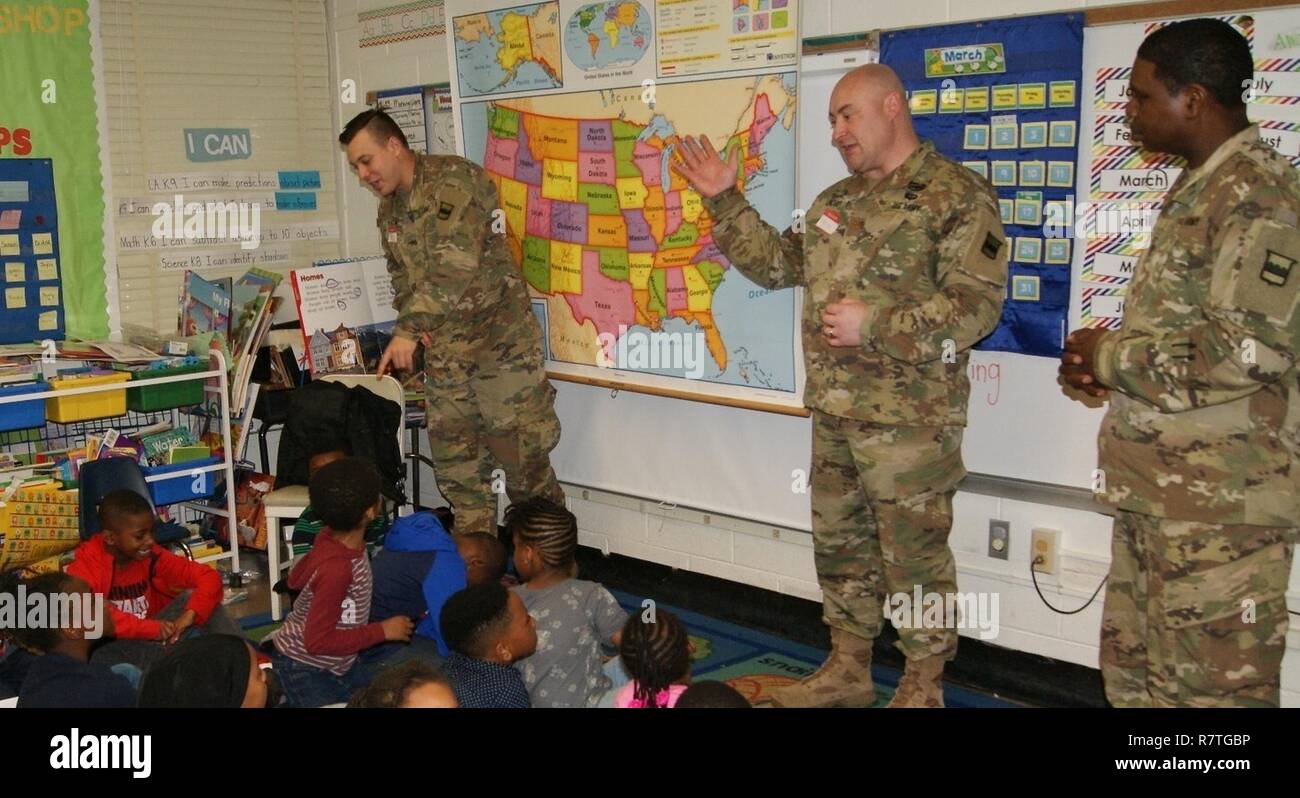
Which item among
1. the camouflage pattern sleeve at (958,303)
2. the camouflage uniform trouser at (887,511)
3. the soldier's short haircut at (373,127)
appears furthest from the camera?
the soldier's short haircut at (373,127)

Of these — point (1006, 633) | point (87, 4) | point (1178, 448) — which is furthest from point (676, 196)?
point (87, 4)

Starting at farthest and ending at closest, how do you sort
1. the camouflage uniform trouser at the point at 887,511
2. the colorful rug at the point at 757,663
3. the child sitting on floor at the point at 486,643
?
the colorful rug at the point at 757,663 → the camouflage uniform trouser at the point at 887,511 → the child sitting on floor at the point at 486,643

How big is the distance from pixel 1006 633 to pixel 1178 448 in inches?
53.0

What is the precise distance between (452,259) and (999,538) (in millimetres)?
2079

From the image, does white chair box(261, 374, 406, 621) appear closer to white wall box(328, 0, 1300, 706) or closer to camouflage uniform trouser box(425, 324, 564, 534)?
camouflage uniform trouser box(425, 324, 564, 534)

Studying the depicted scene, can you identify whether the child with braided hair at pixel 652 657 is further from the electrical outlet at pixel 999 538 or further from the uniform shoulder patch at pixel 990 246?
the electrical outlet at pixel 999 538

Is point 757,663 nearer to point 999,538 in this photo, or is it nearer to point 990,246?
point 999,538

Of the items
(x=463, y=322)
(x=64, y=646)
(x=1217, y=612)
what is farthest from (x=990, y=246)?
(x=64, y=646)

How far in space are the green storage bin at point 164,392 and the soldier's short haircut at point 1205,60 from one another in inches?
147

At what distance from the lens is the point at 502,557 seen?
156 inches

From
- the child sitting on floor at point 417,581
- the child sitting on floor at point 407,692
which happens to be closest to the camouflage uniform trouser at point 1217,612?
the child sitting on floor at point 407,692

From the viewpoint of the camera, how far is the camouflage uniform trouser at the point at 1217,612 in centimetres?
247

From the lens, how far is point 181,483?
4785mm

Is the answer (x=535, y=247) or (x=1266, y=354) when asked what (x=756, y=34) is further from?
(x=1266, y=354)
